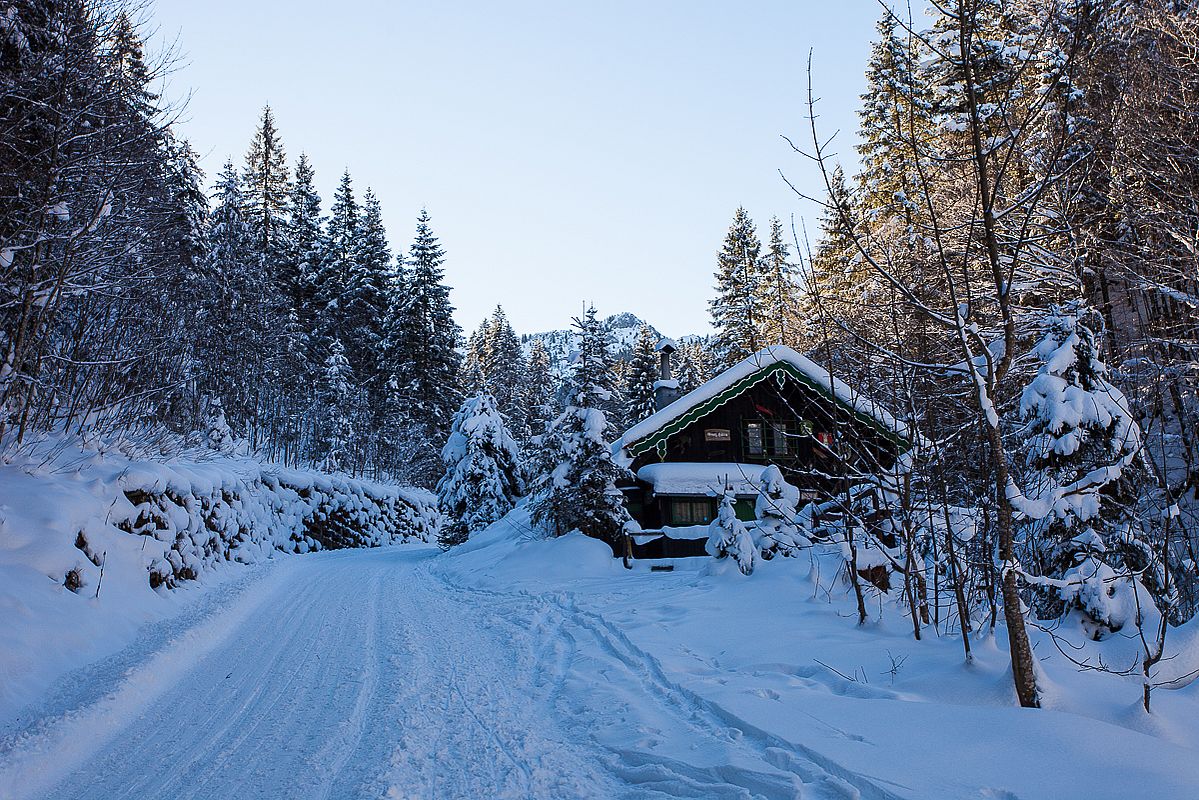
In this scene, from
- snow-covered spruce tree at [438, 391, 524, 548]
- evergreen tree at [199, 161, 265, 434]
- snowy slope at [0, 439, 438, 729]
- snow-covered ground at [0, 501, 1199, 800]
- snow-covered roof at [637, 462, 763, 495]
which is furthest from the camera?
snow-covered spruce tree at [438, 391, 524, 548]

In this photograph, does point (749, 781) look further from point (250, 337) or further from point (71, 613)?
point (250, 337)

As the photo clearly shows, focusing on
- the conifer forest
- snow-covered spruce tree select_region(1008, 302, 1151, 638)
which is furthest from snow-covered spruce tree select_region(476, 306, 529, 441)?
snow-covered spruce tree select_region(1008, 302, 1151, 638)

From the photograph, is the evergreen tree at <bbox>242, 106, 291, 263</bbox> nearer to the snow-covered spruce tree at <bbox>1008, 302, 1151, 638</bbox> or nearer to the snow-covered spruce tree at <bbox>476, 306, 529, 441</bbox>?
the snow-covered spruce tree at <bbox>476, 306, 529, 441</bbox>

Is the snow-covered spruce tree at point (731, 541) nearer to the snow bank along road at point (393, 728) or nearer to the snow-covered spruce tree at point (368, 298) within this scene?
the snow bank along road at point (393, 728)

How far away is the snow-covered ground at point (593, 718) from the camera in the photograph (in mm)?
3736

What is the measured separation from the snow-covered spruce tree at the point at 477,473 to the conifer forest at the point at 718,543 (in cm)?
→ 553

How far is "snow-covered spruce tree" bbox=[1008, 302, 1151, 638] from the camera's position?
6.31m

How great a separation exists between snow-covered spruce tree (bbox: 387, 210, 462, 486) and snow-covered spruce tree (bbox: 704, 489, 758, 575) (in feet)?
100.0

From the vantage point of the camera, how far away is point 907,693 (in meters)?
5.14

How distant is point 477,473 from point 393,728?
69.7 ft

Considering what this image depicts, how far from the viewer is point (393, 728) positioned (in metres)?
4.91

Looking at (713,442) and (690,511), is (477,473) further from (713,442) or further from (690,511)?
(713,442)

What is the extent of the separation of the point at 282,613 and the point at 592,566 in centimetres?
676

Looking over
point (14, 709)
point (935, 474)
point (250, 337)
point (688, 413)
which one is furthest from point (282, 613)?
point (250, 337)
